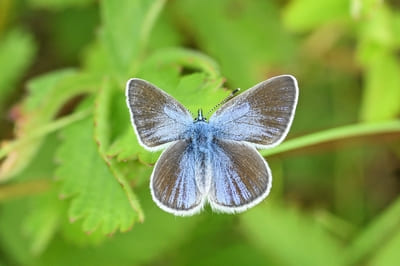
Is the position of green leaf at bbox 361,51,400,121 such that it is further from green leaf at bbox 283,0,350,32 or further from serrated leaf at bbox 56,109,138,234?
serrated leaf at bbox 56,109,138,234

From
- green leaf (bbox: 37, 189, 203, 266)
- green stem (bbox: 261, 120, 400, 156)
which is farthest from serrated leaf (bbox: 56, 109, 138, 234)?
green leaf (bbox: 37, 189, 203, 266)

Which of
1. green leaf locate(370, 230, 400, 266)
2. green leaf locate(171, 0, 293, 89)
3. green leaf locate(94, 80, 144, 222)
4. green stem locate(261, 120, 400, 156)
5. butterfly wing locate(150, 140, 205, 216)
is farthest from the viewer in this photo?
green leaf locate(171, 0, 293, 89)

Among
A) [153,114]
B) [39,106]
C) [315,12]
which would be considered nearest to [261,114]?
[153,114]

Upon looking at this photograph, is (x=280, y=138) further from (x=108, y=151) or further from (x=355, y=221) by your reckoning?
(x=355, y=221)

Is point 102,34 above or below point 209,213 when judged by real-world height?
above

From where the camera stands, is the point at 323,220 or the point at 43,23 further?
the point at 43,23

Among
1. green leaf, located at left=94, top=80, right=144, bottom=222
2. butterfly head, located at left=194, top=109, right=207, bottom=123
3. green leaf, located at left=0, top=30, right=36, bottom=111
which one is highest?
butterfly head, located at left=194, top=109, right=207, bottom=123

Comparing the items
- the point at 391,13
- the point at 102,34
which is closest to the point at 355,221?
the point at 391,13
